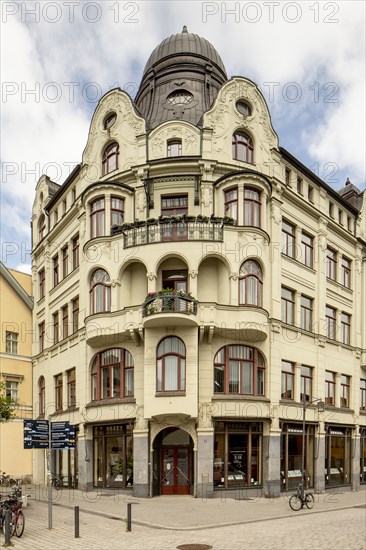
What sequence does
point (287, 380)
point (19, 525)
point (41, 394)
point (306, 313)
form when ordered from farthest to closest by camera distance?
point (41, 394), point (306, 313), point (287, 380), point (19, 525)

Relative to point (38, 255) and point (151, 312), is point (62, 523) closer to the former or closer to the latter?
point (151, 312)

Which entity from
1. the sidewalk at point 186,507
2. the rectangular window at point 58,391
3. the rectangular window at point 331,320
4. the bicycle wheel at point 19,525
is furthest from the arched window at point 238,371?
the rectangular window at point 58,391

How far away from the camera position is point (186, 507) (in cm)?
2377

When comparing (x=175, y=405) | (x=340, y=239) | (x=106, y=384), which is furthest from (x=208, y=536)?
(x=340, y=239)

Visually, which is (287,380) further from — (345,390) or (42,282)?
(42,282)

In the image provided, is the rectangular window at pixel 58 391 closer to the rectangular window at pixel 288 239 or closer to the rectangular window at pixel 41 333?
the rectangular window at pixel 41 333

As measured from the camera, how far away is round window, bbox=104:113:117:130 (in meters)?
33.1

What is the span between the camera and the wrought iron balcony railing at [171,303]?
27.1 metres

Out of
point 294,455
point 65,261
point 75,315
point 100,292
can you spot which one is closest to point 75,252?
point 65,261

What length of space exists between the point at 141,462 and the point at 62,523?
335 inches

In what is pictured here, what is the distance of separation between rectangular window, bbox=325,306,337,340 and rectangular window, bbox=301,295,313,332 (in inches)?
84.6

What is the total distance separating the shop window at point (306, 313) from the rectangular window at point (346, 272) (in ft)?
17.8

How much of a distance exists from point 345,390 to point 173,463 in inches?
585

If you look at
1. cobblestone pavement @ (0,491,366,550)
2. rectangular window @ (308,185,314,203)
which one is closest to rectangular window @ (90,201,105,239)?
rectangular window @ (308,185,314,203)
